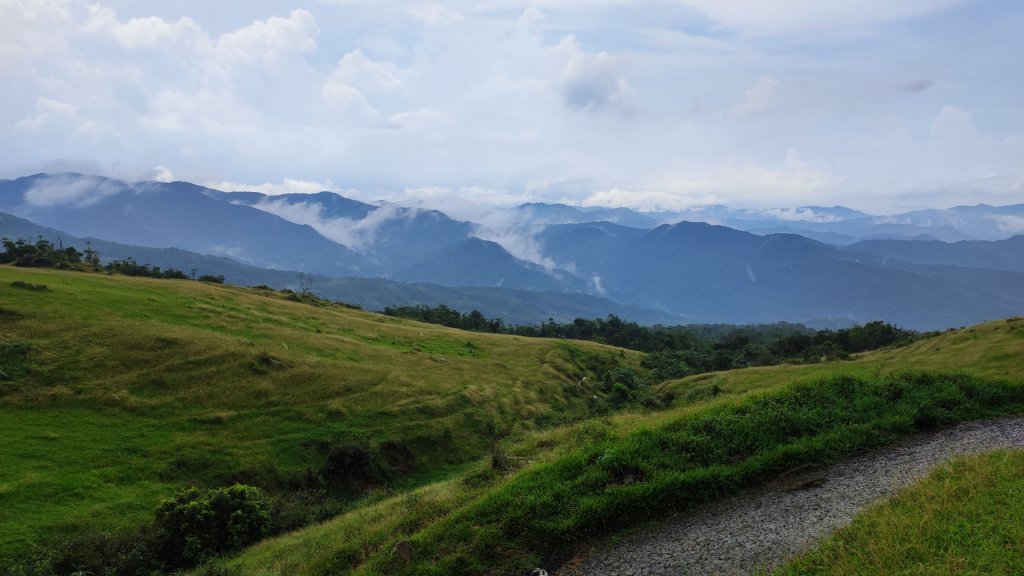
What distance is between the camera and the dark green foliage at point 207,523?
2119 cm

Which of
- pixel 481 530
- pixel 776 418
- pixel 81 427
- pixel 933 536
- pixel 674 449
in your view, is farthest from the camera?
pixel 81 427

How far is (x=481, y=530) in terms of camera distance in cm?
1209

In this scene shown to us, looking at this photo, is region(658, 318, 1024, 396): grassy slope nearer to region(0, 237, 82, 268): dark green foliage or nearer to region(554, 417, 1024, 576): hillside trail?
region(554, 417, 1024, 576): hillside trail

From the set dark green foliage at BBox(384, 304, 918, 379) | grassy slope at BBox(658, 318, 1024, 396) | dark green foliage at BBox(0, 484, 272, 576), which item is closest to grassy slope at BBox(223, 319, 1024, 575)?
dark green foliage at BBox(0, 484, 272, 576)

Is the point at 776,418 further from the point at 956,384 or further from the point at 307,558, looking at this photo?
the point at 307,558

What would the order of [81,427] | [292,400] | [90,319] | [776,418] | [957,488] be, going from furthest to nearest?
1. [90,319]
2. [292,400]
3. [81,427]
4. [776,418]
5. [957,488]

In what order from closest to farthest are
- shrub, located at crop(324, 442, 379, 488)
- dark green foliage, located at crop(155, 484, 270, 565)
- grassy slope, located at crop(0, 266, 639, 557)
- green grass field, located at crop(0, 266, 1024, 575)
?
green grass field, located at crop(0, 266, 1024, 575), dark green foliage, located at crop(155, 484, 270, 565), grassy slope, located at crop(0, 266, 639, 557), shrub, located at crop(324, 442, 379, 488)

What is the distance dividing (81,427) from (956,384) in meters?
43.0

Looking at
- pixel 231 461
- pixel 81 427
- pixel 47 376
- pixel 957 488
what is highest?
pixel 957 488

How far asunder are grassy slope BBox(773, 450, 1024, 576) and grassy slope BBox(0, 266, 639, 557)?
28174 mm

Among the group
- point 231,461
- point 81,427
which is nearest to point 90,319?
point 81,427

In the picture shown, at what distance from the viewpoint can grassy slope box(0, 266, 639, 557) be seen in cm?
2512

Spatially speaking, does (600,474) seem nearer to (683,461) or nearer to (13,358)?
(683,461)

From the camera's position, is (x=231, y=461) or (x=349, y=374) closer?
(x=231, y=461)
